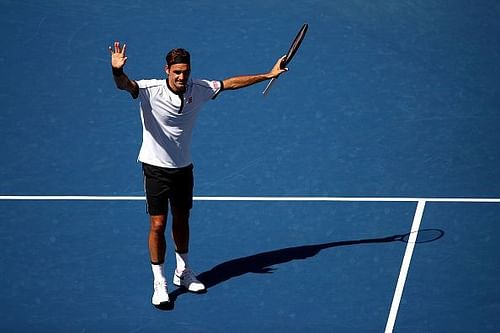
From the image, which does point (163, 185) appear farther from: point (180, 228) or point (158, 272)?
point (158, 272)

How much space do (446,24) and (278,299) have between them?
591 centimetres

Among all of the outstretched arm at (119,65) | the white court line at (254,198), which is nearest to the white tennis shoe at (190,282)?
the white court line at (254,198)

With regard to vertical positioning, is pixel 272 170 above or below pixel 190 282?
above

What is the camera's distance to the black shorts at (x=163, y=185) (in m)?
8.24

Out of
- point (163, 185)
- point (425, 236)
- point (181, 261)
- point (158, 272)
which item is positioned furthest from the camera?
point (425, 236)

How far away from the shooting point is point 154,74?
12.0 m

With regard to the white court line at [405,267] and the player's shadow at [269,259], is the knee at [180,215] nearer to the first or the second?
the player's shadow at [269,259]

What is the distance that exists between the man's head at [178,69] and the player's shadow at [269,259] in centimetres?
197

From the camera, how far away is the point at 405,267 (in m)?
9.12

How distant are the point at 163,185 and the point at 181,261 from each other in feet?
2.91

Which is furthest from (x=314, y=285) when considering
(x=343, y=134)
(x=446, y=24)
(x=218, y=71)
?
(x=446, y=24)

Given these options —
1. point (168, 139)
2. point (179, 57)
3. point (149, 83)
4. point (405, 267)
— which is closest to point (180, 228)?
point (168, 139)

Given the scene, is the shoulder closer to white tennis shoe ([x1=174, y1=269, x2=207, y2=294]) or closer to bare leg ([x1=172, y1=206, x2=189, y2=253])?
bare leg ([x1=172, y1=206, x2=189, y2=253])

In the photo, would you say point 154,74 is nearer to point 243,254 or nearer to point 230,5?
point 230,5
